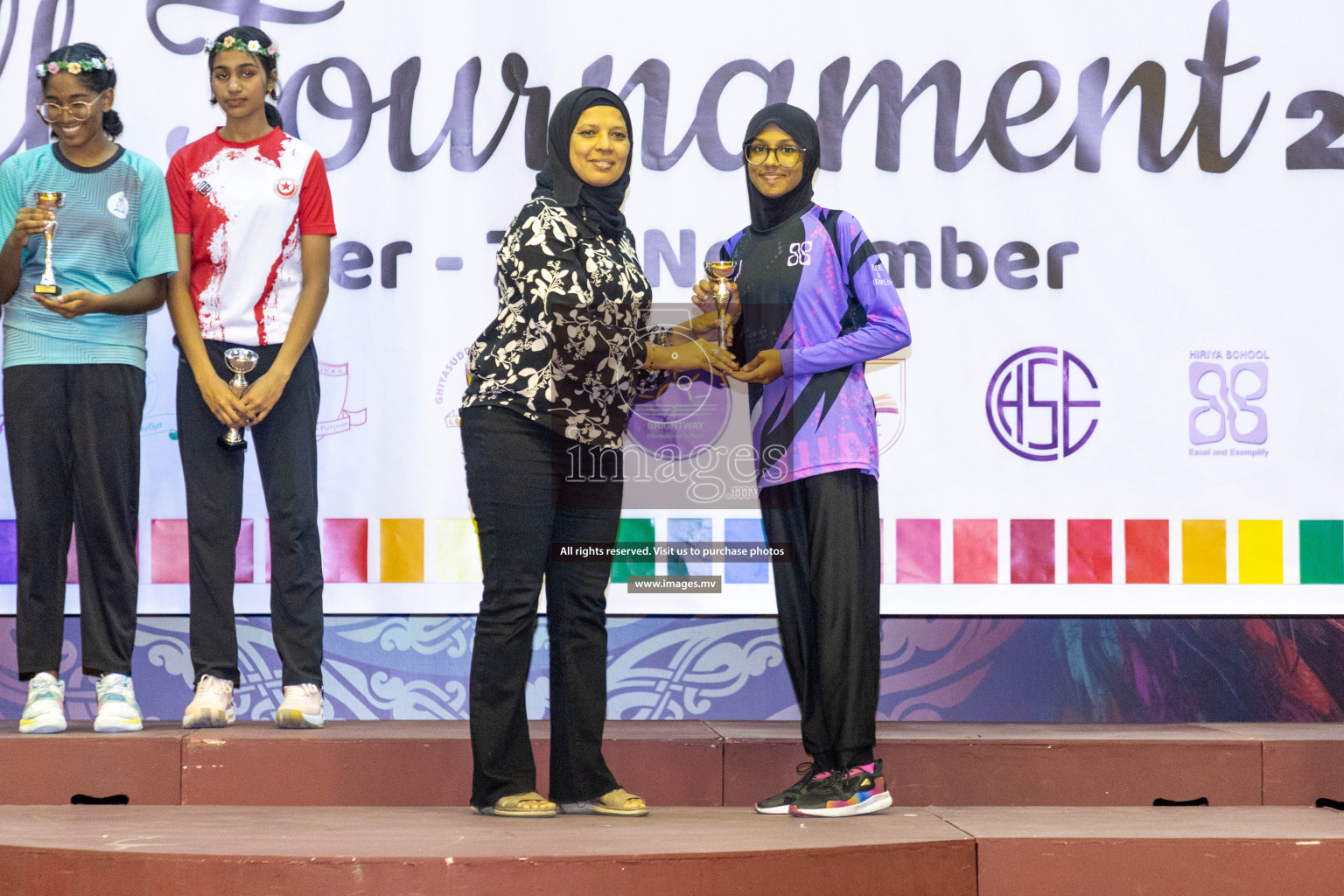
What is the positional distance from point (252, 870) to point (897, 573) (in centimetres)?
205

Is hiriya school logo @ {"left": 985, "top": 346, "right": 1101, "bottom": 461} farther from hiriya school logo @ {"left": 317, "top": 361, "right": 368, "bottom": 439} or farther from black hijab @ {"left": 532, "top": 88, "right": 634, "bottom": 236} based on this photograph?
hiriya school logo @ {"left": 317, "top": 361, "right": 368, "bottom": 439}

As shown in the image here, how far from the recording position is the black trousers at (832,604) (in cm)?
267

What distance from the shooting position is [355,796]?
3.00 metres

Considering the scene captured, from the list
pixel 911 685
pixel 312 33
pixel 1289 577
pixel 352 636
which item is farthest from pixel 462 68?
pixel 1289 577

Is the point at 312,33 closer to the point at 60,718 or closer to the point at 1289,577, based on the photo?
the point at 60,718

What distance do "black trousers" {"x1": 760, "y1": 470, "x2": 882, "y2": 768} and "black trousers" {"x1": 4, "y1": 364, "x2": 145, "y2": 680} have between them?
5.34 ft

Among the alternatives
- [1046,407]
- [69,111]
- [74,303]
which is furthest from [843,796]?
[69,111]

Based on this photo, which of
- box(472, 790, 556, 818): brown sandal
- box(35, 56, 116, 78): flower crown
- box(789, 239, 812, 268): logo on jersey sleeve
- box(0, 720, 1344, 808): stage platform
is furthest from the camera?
box(35, 56, 116, 78): flower crown

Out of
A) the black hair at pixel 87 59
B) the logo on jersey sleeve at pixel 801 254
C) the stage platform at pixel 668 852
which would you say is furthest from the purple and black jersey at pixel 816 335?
the black hair at pixel 87 59

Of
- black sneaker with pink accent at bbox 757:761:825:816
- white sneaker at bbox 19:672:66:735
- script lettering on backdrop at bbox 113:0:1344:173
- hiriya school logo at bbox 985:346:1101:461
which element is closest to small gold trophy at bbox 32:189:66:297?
script lettering on backdrop at bbox 113:0:1344:173

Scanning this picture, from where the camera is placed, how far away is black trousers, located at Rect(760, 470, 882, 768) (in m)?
2.67

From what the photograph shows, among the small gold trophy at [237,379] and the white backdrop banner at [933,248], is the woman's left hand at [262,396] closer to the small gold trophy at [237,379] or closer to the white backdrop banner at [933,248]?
the small gold trophy at [237,379]

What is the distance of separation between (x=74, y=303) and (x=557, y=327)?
137 centimetres

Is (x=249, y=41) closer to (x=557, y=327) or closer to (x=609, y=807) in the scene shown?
(x=557, y=327)
